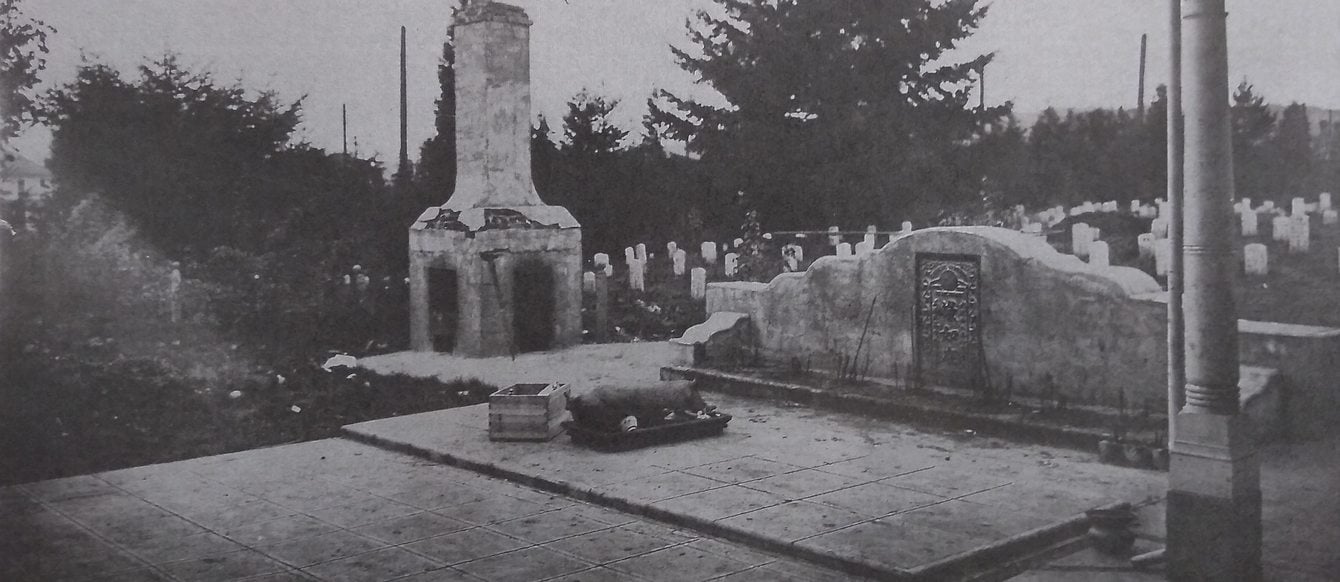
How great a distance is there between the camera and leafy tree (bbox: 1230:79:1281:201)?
7922mm

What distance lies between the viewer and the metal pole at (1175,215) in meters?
5.62

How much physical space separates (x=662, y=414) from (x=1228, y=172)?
473cm

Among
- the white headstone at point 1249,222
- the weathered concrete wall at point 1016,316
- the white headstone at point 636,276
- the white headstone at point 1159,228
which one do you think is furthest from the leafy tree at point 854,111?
the weathered concrete wall at point 1016,316

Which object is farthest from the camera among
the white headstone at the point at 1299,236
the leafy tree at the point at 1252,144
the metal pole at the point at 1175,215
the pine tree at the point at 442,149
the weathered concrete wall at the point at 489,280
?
the pine tree at the point at 442,149

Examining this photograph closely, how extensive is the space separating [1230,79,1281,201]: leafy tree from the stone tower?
7741mm

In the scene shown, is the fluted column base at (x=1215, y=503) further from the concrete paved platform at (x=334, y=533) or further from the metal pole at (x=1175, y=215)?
the concrete paved platform at (x=334, y=533)

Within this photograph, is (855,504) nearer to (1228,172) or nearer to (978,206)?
(1228,172)

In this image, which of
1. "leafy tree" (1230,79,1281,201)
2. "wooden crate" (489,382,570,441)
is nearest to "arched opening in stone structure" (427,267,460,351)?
"wooden crate" (489,382,570,441)

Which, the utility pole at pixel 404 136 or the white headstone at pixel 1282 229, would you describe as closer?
the white headstone at pixel 1282 229

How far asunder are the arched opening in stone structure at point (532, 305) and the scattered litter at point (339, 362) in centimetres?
197

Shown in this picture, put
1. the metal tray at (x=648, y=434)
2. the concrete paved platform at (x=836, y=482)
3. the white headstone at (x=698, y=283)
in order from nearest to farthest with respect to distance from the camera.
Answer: the concrete paved platform at (x=836, y=482), the metal tray at (x=648, y=434), the white headstone at (x=698, y=283)

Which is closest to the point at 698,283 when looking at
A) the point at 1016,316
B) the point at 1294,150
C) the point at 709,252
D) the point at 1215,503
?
the point at 709,252

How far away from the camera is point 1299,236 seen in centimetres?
1430

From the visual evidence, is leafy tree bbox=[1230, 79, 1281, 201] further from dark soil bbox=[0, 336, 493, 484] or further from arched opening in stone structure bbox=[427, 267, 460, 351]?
arched opening in stone structure bbox=[427, 267, 460, 351]
